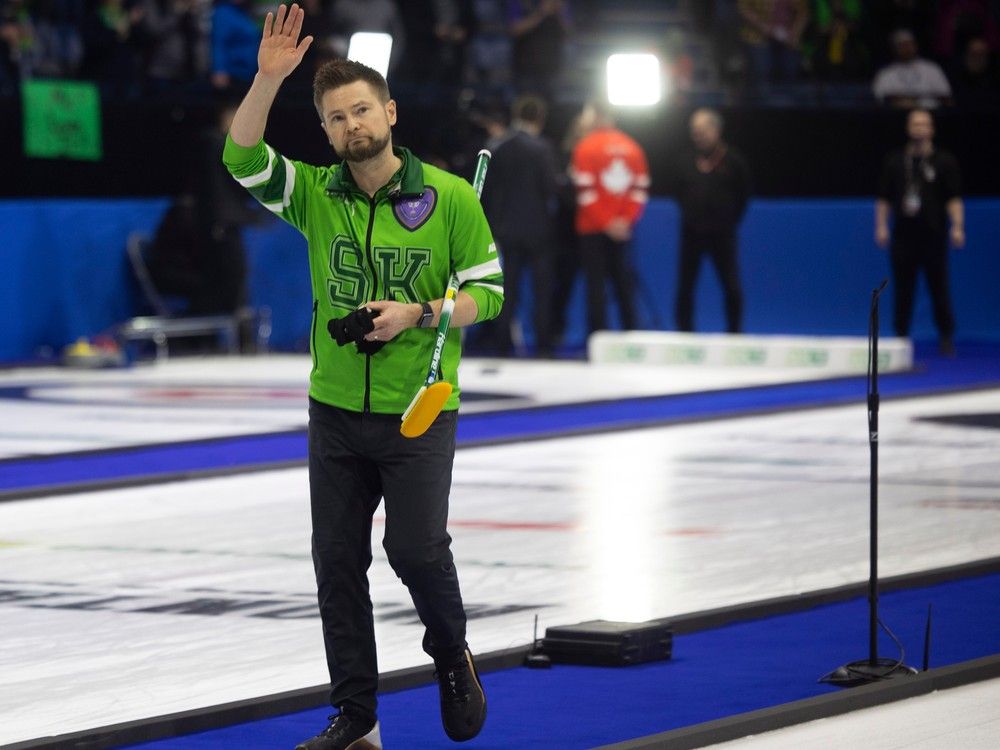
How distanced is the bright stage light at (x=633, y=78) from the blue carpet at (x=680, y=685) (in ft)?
45.1

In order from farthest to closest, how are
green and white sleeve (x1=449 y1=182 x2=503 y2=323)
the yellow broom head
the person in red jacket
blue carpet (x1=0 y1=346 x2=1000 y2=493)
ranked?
1. the person in red jacket
2. blue carpet (x1=0 y1=346 x2=1000 y2=493)
3. green and white sleeve (x1=449 y1=182 x2=503 y2=323)
4. the yellow broom head

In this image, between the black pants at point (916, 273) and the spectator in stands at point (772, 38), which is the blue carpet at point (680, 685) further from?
the spectator in stands at point (772, 38)

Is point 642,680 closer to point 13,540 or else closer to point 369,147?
point 369,147

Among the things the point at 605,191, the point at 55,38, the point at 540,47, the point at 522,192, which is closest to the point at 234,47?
the point at 55,38

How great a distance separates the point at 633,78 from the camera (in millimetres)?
20781

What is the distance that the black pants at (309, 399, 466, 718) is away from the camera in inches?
202

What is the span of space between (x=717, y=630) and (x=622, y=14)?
56.7 ft

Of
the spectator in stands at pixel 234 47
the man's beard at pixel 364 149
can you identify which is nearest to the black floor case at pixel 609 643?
the man's beard at pixel 364 149

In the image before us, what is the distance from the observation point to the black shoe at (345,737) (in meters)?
5.04

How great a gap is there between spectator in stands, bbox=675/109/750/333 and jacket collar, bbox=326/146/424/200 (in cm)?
1335

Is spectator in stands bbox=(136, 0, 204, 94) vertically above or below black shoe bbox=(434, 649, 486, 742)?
above

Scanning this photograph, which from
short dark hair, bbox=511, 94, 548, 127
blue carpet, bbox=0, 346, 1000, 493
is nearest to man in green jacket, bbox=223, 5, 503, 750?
blue carpet, bbox=0, 346, 1000, 493

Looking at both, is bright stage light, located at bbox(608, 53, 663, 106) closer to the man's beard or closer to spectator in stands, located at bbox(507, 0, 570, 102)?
spectator in stands, located at bbox(507, 0, 570, 102)

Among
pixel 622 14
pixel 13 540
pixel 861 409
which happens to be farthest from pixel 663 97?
pixel 13 540
